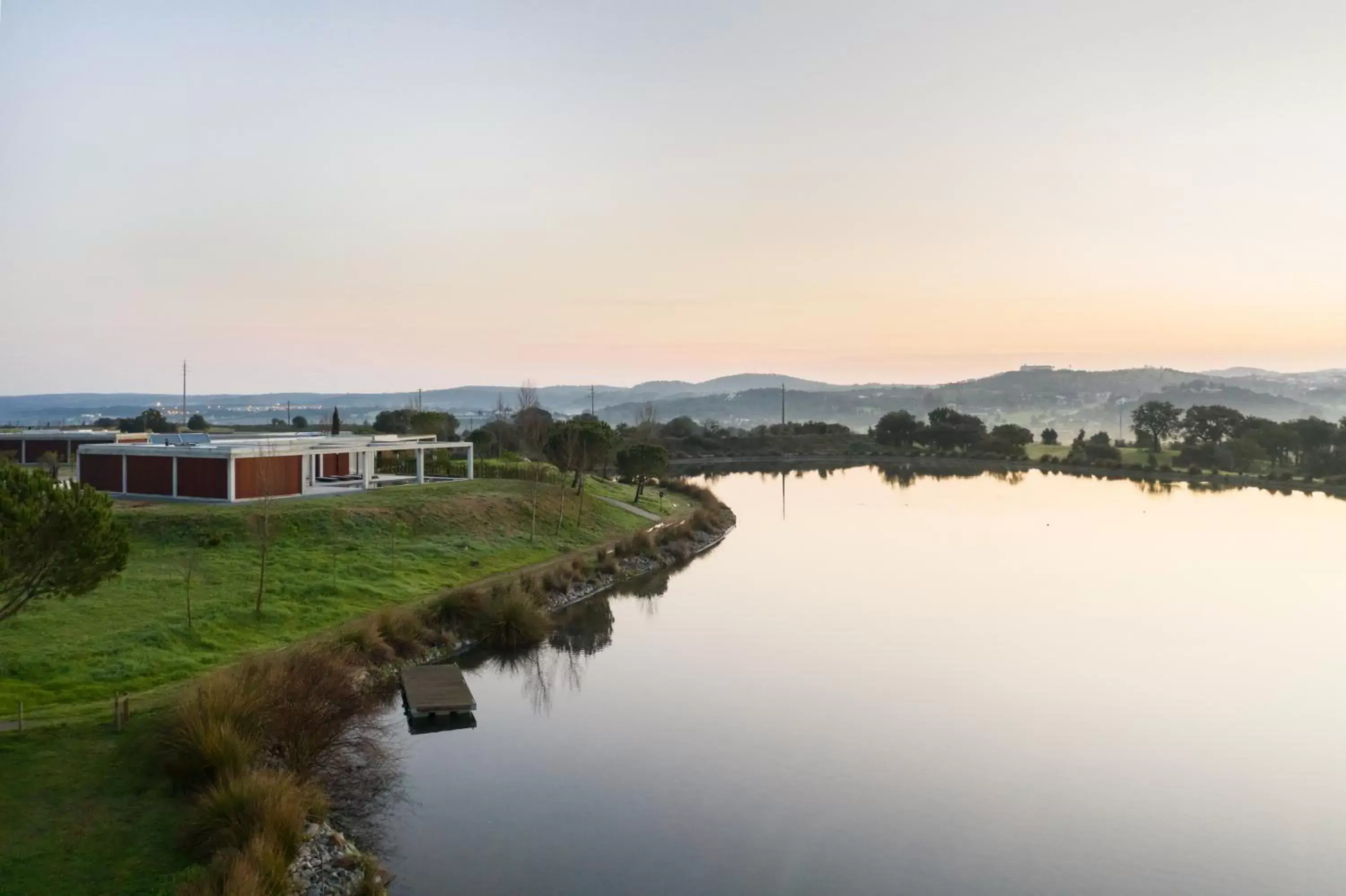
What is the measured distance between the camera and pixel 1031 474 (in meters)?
69.8

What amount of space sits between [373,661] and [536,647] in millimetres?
4286

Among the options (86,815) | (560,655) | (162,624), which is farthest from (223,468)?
(86,815)

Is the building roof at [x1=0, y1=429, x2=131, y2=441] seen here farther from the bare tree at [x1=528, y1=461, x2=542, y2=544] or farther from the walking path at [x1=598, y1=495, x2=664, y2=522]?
the walking path at [x1=598, y1=495, x2=664, y2=522]

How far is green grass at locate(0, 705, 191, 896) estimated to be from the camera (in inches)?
333

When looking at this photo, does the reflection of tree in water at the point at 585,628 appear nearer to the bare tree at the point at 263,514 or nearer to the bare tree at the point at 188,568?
the bare tree at the point at 263,514

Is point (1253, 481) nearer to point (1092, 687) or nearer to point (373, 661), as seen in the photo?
point (1092, 687)

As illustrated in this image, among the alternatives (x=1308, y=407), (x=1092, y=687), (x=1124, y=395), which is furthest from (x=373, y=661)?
(x=1124, y=395)

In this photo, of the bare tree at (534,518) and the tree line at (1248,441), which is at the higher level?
the tree line at (1248,441)

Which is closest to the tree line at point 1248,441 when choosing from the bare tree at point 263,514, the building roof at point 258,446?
the building roof at point 258,446

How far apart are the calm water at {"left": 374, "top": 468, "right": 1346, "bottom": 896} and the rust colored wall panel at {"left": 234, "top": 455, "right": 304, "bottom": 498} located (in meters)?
11.9

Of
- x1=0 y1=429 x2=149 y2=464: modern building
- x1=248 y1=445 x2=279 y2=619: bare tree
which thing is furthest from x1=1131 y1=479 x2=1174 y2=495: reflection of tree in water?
x1=0 y1=429 x2=149 y2=464: modern building

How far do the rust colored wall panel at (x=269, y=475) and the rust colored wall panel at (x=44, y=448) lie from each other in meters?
16.0

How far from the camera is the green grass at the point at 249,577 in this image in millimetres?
13945

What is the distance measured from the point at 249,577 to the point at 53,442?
27.6m
